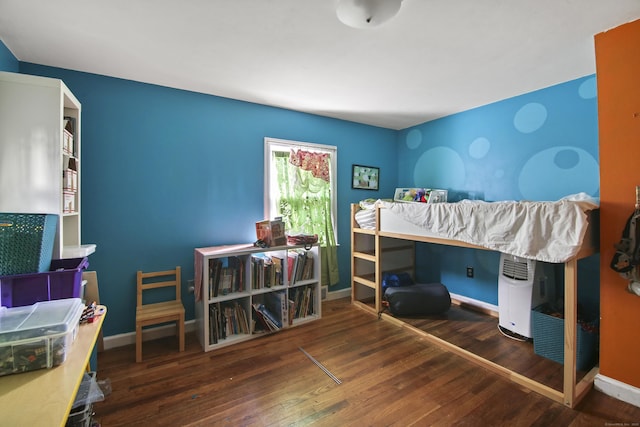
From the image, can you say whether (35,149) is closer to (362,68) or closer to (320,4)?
(320,4)

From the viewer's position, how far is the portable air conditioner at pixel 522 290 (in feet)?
7.29

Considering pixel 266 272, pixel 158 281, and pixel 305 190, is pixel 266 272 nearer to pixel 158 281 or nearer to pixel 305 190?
pixel 158 281

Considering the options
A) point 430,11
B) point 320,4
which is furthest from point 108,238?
point 430,11

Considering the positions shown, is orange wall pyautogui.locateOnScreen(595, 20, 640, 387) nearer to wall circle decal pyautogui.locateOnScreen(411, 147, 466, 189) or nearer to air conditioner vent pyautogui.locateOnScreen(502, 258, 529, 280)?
air conditioner vent pyautogui.locateOnScreen(502, 258, 529, 280)

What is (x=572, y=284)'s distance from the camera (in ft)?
5.12

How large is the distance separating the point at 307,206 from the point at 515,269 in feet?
6.77

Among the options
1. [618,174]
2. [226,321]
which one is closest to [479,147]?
[618,174]

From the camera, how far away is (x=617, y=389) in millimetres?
1616

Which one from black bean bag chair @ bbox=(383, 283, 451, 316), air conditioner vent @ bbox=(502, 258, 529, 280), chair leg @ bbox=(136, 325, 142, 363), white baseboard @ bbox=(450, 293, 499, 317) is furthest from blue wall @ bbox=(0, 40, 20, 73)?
white baseboard @ bbox=(450, 293, 499, 317)

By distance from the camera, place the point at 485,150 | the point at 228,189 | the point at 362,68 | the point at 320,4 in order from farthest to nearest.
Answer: the point at 485,150 → the point at 228,189 → the point at 362,68 → the point at 320,4

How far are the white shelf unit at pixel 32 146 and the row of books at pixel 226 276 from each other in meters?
0.96

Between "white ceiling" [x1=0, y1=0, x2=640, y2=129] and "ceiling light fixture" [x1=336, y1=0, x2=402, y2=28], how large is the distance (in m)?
0.12

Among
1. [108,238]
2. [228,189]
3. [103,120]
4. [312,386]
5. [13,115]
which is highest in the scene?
[103,120]

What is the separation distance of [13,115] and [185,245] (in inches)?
54.8
